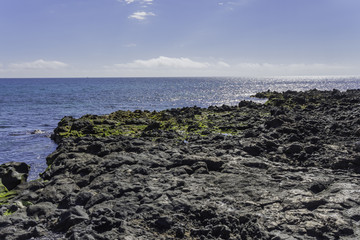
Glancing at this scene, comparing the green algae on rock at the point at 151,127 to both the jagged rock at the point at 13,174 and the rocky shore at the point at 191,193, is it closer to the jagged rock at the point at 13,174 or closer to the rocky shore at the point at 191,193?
the rocky shore at the point at 191,193

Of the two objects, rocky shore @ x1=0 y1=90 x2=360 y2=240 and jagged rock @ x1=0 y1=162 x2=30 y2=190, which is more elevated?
Result: rocky shore @ x1=0 y1=90 x2=360 y2=240

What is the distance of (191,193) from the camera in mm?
13172

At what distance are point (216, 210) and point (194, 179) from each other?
130 inches

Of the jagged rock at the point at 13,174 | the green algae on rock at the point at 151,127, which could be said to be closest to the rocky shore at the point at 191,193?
the jagged rock at the point at 13,174

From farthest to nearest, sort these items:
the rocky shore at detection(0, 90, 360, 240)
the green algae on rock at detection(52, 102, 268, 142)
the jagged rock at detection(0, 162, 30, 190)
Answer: the green algae on rock at detection(52, 102, 268, 142), the jagged rock at detection(0, 162, 30, 190), the rocky shore at detection(0, 90, 360, 240)

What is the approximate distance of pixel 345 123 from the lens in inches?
1083

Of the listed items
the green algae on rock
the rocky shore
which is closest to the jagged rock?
the rocky shore

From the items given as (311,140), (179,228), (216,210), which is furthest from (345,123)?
(179,228)

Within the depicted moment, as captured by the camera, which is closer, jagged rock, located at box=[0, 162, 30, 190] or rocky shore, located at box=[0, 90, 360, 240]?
rocky shore, located at box=[0, 90, 360, 240]

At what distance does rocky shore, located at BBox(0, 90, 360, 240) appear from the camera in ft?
34.9

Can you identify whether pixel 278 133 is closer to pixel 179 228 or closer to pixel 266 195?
pixel 266 195

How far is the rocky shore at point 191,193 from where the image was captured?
34.9 ft

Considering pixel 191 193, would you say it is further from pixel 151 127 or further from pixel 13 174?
pixel 151 127

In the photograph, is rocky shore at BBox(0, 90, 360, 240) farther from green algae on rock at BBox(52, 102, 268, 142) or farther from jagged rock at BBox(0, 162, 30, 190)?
green algae on rock at BBox(52, 102, 268, 142)
